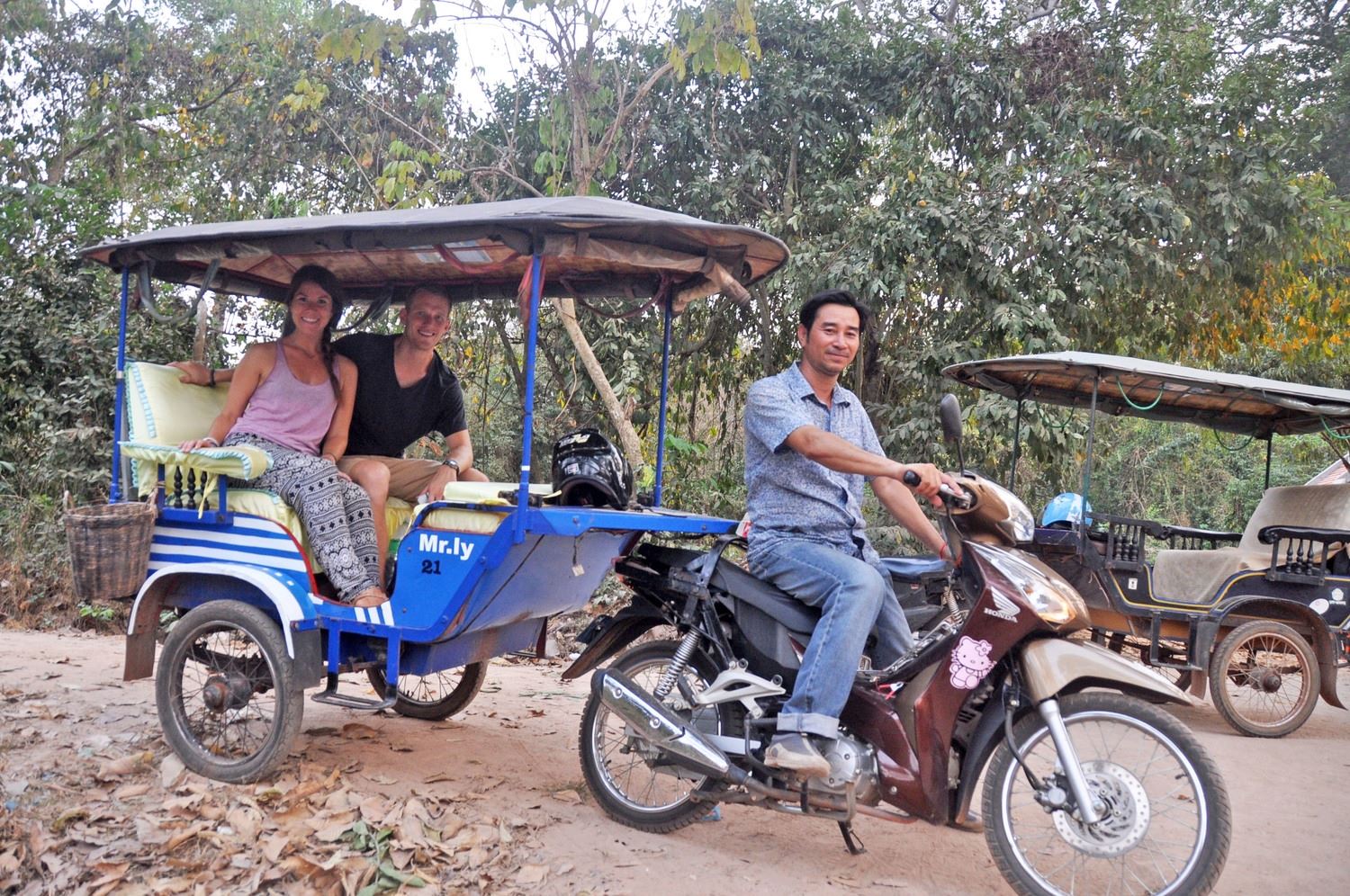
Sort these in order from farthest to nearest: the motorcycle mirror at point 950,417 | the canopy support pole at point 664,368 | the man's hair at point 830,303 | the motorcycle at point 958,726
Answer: the canopy support pole at point 664,368 < the man's hair at point 830,303 < the motorcycle mirror at point 950,417 < the motorcycle at point 958,726

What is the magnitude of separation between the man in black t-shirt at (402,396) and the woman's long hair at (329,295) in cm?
11

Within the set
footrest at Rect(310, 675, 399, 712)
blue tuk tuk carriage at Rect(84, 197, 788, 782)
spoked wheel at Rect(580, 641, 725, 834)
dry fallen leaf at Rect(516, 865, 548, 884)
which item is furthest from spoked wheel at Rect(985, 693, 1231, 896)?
footrest at Rect(310, 675, 399, 712)

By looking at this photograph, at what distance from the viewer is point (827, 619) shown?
11.8 feet

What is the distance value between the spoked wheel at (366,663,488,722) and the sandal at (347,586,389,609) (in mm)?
981

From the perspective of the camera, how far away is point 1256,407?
24.2 ft

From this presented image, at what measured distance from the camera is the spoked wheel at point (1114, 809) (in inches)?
121

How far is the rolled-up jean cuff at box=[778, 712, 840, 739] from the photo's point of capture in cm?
350

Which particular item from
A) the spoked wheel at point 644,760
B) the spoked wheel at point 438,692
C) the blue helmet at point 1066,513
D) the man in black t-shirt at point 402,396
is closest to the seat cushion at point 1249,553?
the blue helmet at point 1066,513

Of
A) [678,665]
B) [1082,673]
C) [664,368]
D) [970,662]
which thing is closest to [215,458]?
[664,368]

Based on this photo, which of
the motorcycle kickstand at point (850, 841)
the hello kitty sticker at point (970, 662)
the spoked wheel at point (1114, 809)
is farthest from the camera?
the motorcycle kickstand at point (850, 841)

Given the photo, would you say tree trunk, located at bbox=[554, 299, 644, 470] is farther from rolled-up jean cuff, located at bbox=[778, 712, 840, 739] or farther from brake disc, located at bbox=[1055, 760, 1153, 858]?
brake disc, located at bbox=[1055, 760, 1153, 858]

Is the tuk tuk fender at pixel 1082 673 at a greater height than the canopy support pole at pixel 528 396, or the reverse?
the canopy support pole at pixel 528 396

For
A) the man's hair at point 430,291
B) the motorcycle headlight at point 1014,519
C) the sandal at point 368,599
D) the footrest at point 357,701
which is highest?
the man's hair at point 430,291

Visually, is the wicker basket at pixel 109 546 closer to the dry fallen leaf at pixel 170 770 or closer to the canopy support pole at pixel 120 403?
the canopy support pole at pixel 120 403
